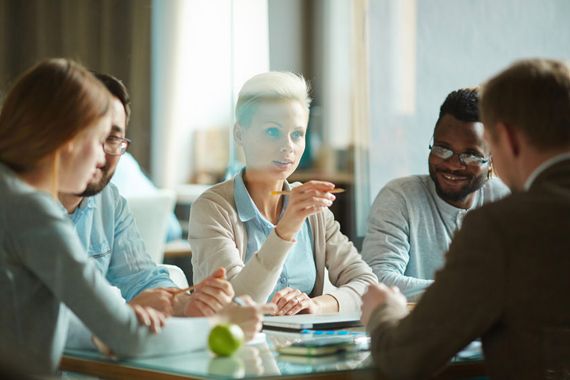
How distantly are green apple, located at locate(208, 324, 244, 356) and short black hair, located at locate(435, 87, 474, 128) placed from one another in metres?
0.83

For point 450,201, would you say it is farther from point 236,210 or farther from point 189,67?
point 189,67

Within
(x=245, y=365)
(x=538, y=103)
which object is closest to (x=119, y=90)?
(x=245, y=365)

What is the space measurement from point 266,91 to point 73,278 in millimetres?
718

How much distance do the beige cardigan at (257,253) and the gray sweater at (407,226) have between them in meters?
0.05

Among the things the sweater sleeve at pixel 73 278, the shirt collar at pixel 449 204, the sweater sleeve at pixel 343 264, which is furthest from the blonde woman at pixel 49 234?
the shirt collar at pixel 449 204

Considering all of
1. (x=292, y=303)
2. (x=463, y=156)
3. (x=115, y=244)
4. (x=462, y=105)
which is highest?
(x=462, y=105)

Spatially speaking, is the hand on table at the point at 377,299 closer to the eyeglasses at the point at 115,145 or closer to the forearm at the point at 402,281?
the forearm at the point at 402,281

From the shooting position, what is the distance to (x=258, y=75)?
1.92 meters

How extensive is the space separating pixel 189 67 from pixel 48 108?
103cm

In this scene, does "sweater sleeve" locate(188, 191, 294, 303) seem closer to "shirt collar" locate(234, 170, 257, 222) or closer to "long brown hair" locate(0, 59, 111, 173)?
"shirt collar" locate(234, 170, 257, 222)

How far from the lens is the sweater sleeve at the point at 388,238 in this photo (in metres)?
2.02

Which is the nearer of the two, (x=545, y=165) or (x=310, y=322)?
A: (x=545, y=165)

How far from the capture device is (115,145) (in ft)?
5.76

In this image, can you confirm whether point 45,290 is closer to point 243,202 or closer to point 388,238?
point 243,202
